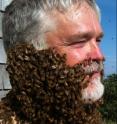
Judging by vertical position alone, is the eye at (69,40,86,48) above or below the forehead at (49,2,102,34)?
below

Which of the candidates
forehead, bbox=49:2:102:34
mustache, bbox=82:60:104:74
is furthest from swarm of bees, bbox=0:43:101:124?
forehead, bbox=49:2:102:34

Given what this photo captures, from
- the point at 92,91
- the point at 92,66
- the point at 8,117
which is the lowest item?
the point at 8,117

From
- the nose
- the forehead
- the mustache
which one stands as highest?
the forehead

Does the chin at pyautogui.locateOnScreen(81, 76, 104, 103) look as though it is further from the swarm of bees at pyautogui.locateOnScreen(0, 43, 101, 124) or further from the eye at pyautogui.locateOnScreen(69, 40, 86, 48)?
the eye at pyautogui.locateOnScreen(69, 40, 86, 48)

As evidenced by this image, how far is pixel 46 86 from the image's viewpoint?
7.32 feet

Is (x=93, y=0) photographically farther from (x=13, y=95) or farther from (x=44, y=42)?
(x=13, y=95)

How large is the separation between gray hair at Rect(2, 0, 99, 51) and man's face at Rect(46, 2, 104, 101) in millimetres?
30

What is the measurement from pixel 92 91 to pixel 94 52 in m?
0.18

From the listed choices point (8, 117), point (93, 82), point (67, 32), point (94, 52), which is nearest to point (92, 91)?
point (93, 82)

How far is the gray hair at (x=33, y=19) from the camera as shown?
90.8 inches

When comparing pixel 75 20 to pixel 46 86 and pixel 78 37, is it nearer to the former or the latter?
pixel 78 37

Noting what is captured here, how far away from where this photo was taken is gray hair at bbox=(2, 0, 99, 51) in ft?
7.57

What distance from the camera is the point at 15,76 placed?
2252 millimetres

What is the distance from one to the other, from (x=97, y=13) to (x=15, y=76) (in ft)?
1.72
